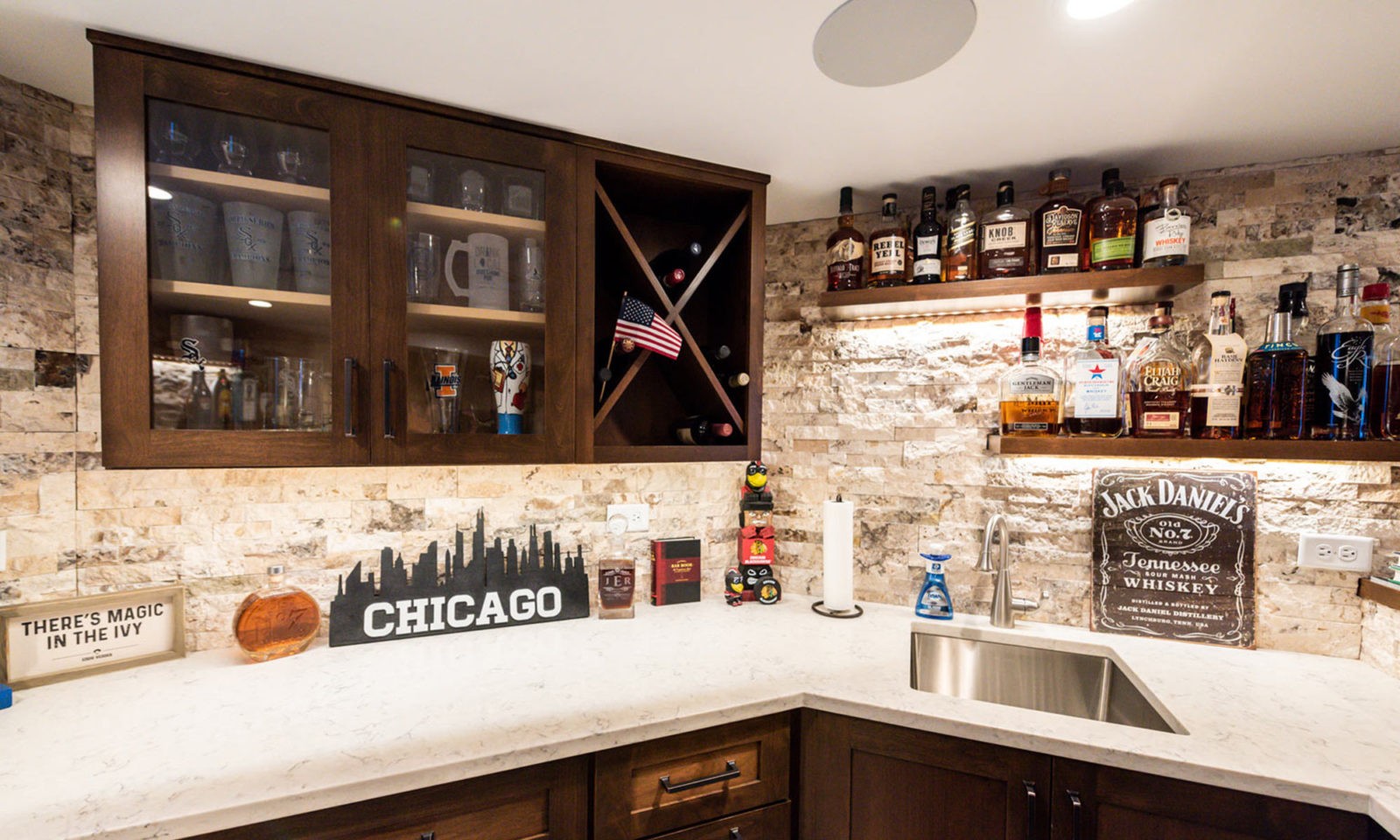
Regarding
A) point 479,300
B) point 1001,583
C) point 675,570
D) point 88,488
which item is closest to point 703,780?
point 675,570

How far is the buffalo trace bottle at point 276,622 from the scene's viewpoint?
131cm

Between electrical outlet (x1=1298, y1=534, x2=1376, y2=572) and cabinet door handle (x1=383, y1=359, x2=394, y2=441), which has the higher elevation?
cabinet door handle (x1=383, y1=359, x2=394, y2=441)

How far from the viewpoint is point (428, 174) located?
4.26ft

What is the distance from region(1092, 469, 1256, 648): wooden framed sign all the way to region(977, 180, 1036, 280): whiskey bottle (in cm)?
66

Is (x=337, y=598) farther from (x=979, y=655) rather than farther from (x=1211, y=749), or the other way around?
(x=1211, y=749)

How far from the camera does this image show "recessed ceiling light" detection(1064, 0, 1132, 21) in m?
0.94

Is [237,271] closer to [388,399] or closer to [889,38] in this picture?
[388,399]

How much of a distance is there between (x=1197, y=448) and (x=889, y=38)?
4.10 feet

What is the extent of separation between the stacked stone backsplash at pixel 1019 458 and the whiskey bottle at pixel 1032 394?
0.12m

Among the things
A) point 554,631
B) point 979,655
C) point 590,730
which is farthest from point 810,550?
point 590,730

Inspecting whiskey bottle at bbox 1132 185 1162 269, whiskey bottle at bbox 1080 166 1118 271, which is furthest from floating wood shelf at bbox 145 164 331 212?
whiskey bottle at bbox 1132 185 1162 269

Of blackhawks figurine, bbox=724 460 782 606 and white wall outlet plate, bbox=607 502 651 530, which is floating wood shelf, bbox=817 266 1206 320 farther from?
white wall outlet plate, bbox=607 502 651 530

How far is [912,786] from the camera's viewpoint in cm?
118

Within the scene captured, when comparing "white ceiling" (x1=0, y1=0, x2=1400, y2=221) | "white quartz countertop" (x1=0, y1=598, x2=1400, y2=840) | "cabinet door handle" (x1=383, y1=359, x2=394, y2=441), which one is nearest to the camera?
"white quartz countertop" (x1=0, y1=598, x2=1400, y2=840)
